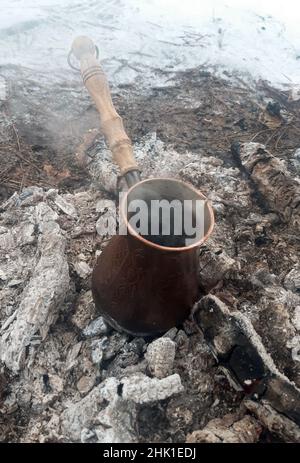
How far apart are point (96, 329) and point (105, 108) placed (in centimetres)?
198

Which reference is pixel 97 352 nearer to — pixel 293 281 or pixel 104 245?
pixel 104 245

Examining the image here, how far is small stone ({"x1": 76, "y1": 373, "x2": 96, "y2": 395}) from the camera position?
7.43 feet

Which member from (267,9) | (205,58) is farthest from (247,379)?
(267,9)

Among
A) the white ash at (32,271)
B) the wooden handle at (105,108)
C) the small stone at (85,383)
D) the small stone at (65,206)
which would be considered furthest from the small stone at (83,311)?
the wooden handle at (105,108)

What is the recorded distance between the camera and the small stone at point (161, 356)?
7.18ft

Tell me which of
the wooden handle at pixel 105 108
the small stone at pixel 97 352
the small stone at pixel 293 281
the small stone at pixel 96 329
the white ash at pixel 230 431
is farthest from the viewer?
the wooden handle at pixel 105 108

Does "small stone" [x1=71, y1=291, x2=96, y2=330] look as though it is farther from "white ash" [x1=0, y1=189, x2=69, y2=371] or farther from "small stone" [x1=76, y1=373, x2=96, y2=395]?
"small stone" [x1=76, y1=373, x2=96, y2=395]

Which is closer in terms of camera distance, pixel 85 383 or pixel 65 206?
pixel 85 383

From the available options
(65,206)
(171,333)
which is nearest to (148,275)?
(171,333)

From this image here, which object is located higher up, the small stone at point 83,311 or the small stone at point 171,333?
the small stone at point 171,333

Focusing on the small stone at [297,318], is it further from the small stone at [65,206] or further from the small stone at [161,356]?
the small stone at [65,206]

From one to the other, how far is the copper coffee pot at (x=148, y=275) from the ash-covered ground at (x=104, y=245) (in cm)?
15

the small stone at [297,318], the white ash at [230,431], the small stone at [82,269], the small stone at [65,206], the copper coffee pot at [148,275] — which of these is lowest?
the small stone at [82,269]

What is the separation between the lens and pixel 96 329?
2.46 m
